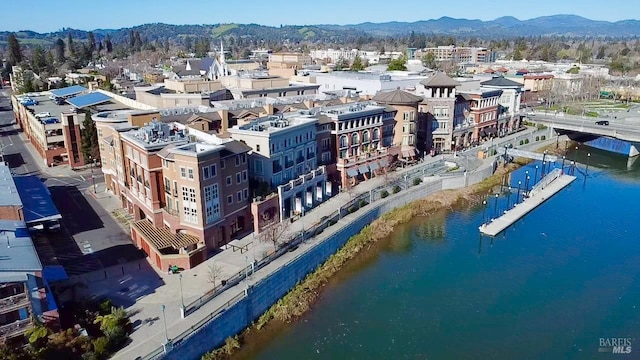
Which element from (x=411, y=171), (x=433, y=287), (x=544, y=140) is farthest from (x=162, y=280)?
(x=544, y=140)

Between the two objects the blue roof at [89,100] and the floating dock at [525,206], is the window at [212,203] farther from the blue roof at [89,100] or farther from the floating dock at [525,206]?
the blue roof at [89,100]

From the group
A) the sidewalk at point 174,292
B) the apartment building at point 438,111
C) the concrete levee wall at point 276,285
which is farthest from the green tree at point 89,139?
the apartment building at point 438,111

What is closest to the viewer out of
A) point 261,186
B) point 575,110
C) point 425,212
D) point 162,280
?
point 162,280

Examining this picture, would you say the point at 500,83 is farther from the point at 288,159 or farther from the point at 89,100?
the point at 89,100

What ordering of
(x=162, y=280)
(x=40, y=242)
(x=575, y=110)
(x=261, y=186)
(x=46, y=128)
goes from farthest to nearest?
(x=575, y=110) → (x=46, y=128) → (x=261, y=186) → (x=40, y=242) → (x=162, y=280)

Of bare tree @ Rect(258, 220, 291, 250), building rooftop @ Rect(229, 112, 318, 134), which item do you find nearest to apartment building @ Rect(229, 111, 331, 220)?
building rooftop @ Rect(229, 112, 318, 134)

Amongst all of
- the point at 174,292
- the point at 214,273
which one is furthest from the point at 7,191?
the point at 214,273

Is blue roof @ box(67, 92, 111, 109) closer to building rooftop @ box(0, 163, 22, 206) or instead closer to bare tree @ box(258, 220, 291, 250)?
building rooftop @ box(0, 163, 22, 206)

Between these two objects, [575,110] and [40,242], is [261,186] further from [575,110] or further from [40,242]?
[575,110]
